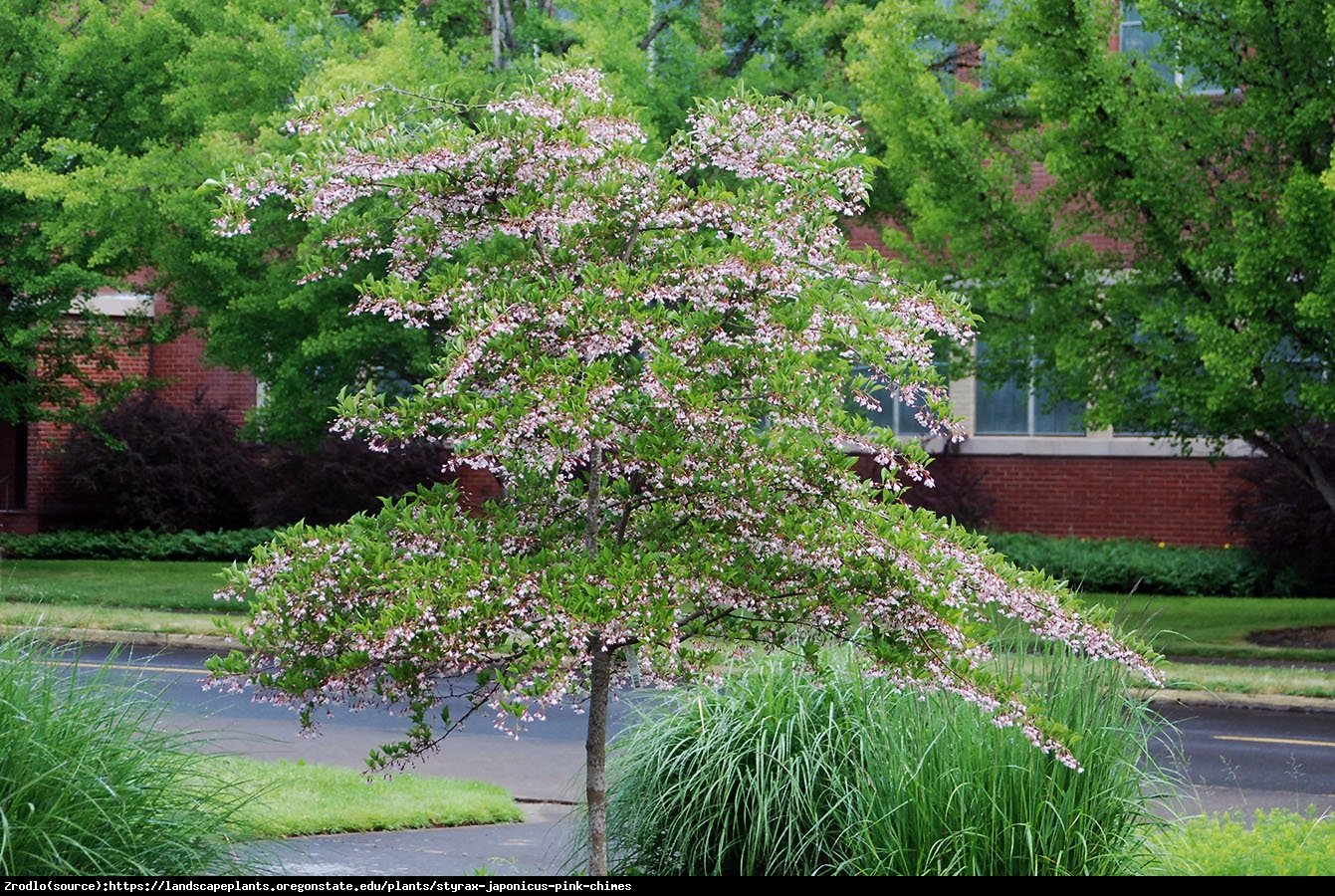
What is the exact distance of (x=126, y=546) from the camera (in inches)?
1142

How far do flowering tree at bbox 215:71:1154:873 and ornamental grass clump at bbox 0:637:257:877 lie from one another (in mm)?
557

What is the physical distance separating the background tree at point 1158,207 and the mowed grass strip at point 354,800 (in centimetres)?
869

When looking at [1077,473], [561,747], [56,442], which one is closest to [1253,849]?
[561,747]

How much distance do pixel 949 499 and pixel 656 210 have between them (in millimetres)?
19636

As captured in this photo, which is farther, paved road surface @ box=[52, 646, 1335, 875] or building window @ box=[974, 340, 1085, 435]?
building window @ box=[974, 340, 1085, 435]

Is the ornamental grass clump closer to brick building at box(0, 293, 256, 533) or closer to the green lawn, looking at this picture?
the green lawn

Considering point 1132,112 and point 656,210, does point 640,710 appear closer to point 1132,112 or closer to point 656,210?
point 656,210

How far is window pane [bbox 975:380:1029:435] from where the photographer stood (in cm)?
2697

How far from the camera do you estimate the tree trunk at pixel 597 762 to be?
20.7ft

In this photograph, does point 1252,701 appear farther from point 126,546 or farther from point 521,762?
point 126,546

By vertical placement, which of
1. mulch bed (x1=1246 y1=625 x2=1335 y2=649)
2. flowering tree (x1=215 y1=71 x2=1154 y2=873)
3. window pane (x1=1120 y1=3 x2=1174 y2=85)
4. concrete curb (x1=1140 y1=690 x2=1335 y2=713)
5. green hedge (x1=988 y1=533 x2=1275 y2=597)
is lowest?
concrete curb (x1=1140 y1=690 x2=1335 y2=713)

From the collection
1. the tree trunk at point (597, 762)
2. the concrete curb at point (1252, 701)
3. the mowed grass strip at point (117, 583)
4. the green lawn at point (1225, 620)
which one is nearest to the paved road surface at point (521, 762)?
the concrete curb at point (1252, 701)

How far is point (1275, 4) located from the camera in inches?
616

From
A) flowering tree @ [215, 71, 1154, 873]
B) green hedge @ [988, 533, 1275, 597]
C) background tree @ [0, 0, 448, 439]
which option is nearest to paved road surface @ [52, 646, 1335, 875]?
flowering tree @ [215, 71, 1154, 873]
